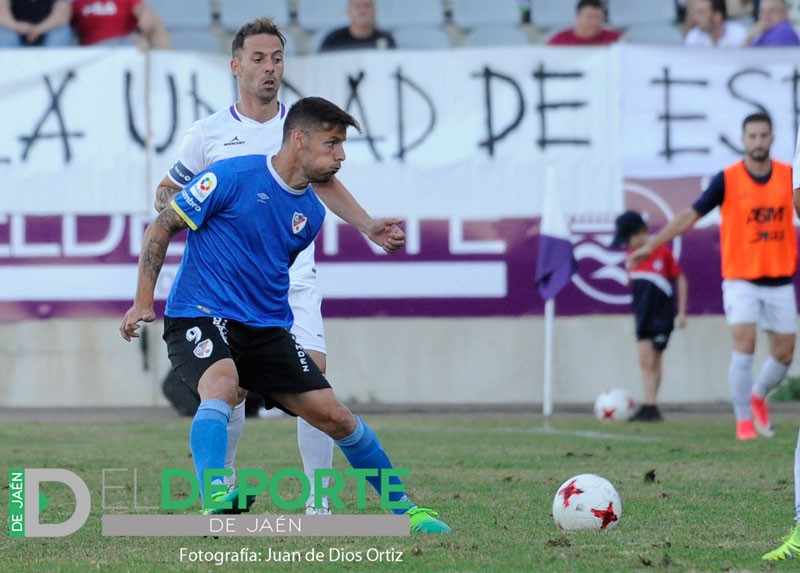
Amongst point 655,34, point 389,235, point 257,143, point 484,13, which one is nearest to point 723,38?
point 655,34

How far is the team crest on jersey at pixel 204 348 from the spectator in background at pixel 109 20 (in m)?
11.1

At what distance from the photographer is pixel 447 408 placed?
15.9 metres

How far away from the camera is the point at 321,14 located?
17969 millimetres

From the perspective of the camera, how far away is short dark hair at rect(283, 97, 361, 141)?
21.7 ft

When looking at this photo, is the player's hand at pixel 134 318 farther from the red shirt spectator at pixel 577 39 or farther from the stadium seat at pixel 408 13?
the stadium seat at pixel 408 13

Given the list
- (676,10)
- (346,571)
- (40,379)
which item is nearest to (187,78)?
(40,379)

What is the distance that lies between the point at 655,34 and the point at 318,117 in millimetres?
11726

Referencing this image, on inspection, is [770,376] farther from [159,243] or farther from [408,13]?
[408,13]

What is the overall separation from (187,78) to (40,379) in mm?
3372

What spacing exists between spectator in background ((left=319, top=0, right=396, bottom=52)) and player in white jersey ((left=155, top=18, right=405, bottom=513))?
9.18 meters

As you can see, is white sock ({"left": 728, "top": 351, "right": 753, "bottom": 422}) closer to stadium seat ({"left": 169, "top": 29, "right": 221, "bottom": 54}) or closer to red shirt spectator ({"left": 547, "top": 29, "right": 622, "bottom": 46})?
red shirt spectator ({"left": 547, "top": 29, "right": 622, "bottom": 46})

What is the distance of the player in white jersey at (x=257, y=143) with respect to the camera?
24.8ft

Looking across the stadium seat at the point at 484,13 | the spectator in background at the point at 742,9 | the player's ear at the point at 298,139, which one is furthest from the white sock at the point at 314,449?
the spectator in background at the point at 742,9

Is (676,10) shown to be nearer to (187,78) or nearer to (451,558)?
(187,78)
